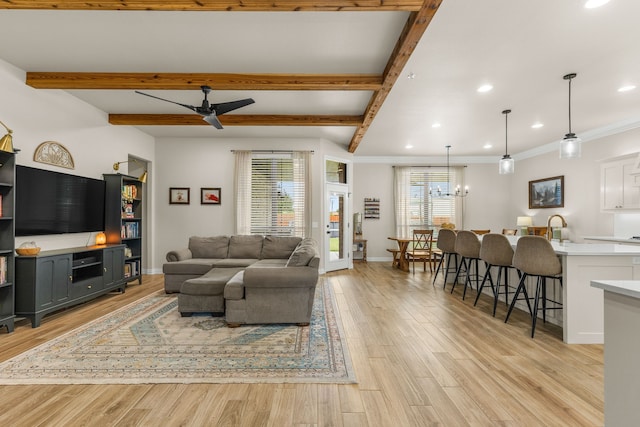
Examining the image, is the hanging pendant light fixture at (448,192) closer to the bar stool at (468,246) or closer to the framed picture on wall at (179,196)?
the bar stool at (468,246)

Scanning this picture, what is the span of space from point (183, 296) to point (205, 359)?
1.32m

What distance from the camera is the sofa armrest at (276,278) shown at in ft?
11.3

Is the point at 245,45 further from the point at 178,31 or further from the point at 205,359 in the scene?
the point at 205,359

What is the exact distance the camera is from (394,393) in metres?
2.18

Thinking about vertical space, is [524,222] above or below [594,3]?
below

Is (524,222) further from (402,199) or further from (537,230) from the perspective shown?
(402,199)

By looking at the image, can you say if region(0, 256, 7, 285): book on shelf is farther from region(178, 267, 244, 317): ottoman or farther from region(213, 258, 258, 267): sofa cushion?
region(213, 258, 258, 267): sofa cushion

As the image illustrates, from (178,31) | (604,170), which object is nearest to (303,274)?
(178,31)

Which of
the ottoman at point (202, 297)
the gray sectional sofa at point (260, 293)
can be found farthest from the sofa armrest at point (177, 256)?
the ottoman at point (202, 297)

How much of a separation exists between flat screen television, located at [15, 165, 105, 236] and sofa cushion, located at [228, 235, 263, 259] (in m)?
2.05

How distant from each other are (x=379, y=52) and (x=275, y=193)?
3987 mm

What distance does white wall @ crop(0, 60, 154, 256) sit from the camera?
378 centimetres

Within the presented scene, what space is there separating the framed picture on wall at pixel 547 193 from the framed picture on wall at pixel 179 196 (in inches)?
319

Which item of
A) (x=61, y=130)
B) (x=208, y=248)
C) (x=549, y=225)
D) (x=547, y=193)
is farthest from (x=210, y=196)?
(x=547, y=193)
